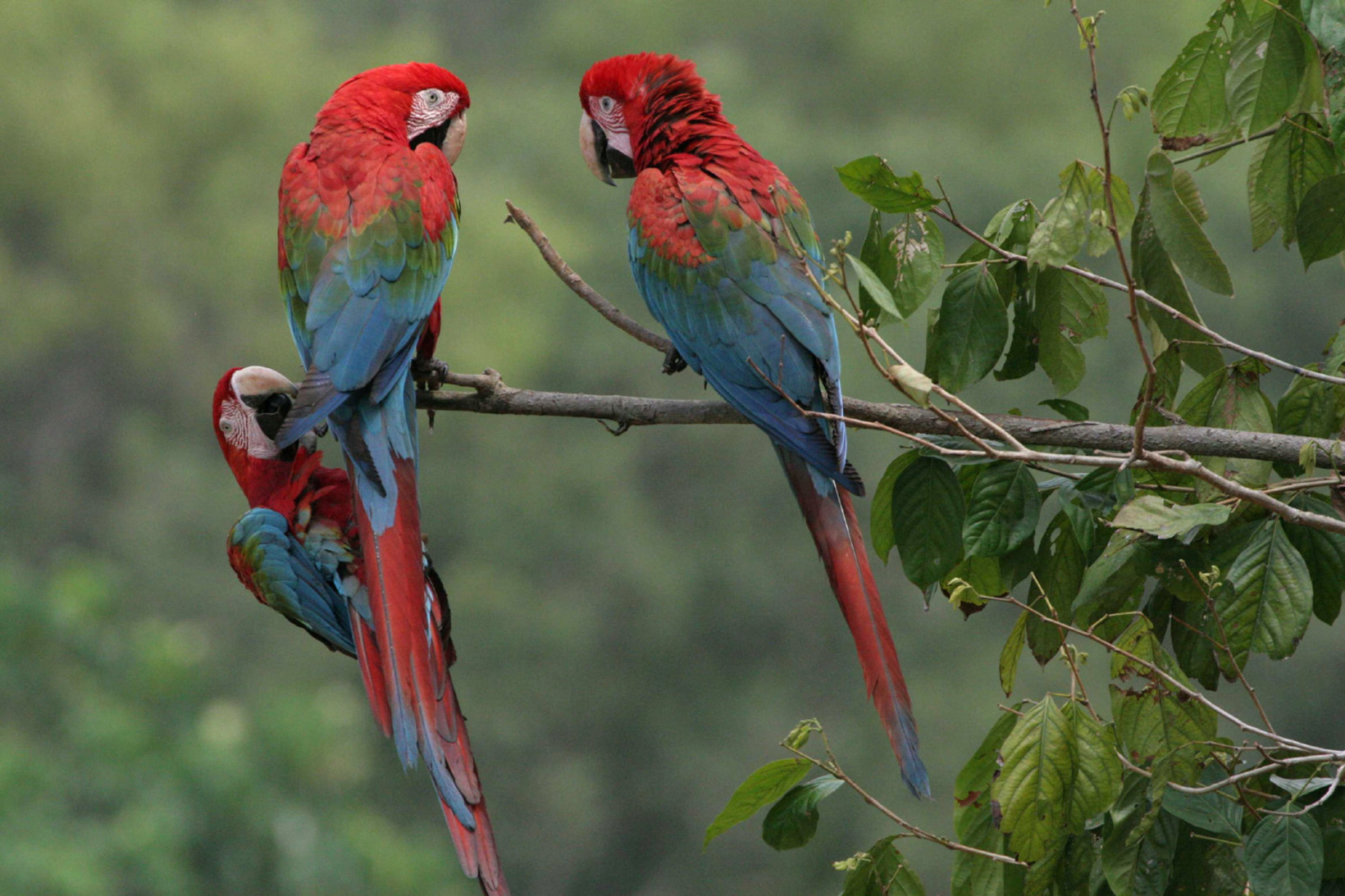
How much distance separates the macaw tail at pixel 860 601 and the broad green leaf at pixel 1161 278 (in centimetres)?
34

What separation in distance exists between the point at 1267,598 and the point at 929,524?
273 mm

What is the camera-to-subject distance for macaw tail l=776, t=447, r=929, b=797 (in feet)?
3.45

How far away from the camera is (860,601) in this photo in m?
1.13

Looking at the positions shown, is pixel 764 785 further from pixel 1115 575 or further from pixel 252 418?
pixel 252 418

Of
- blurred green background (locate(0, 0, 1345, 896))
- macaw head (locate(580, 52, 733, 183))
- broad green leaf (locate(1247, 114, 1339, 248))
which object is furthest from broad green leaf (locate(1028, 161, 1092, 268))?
blurred green background (locate(0, 0, 1345, 896))

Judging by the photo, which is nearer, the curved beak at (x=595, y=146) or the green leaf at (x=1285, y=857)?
the green leaf at (x=1285, y=857)

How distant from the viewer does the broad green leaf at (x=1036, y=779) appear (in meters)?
0.91

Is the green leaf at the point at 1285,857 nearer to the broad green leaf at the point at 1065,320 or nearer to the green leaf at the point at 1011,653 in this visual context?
the green leaf at the point at 1011,653

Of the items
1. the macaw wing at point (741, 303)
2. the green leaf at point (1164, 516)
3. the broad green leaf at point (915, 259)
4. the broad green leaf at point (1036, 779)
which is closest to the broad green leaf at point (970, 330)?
the broad green leaf at point (915, 259)

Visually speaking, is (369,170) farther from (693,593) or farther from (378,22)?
(378,22)

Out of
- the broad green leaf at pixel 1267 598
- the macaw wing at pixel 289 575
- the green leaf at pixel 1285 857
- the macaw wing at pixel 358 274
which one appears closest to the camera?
the green leaf at pixel 1285 857

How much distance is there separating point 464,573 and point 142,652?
2046 mm

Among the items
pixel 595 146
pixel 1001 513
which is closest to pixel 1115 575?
pixel 1001 513

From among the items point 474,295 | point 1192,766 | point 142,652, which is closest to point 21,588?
point 142,652
